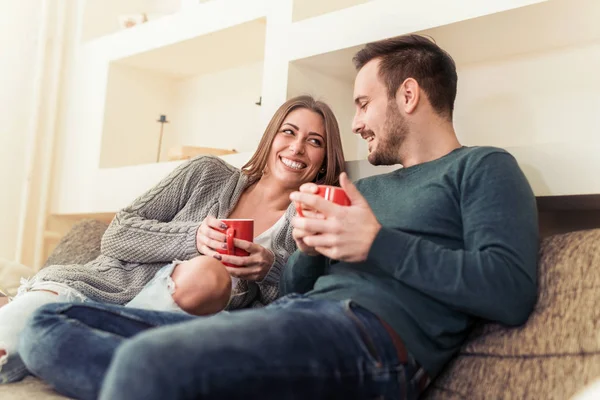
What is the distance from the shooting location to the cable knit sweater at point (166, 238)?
181 centimetres

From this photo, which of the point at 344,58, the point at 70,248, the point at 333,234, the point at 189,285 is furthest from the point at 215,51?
the point at 333,234

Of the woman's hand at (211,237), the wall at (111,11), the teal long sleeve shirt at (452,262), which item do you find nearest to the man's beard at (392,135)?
the teal long sleeve shirt at (452,262)

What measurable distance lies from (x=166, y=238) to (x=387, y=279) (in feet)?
2.77

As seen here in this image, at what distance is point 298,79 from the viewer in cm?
237

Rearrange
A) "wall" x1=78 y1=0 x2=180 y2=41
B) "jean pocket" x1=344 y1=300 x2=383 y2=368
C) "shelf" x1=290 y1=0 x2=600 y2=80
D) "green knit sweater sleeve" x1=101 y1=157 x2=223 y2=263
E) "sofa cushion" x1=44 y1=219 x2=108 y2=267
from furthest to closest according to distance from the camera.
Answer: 1. "wall" x1=78 y1=0 x2=180 y2=41
2. "sofa cushion" x1=44 y1=219 x2=108 y2=267
3. "green knit sweater sleeve" x1=101 y1=157 x2=223 y2=263
4. "shelf" x1=290 y1=0 x2=600 y2=80
5. "jean pocket" x1=344 y1=300 x2=383 y2=368

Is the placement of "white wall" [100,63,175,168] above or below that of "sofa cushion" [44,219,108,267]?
above

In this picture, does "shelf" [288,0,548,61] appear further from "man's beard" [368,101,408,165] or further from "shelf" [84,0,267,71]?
"man's beard" [368,101,408,165]

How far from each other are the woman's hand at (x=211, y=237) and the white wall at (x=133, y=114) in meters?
1.65

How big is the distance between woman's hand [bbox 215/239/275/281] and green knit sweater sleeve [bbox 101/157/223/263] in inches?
7.5

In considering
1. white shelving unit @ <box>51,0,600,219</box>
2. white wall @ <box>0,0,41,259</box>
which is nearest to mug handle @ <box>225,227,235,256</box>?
white shelving unit @ <box>51,0,600,219</box>

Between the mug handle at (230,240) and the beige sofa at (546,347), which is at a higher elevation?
the mug handle at (230,240)

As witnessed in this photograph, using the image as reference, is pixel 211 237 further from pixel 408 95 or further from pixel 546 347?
pixel 546 347

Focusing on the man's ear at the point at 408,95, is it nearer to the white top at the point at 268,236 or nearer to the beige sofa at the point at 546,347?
the beige sofa at the point at 546,347

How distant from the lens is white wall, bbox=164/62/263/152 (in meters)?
2.97
